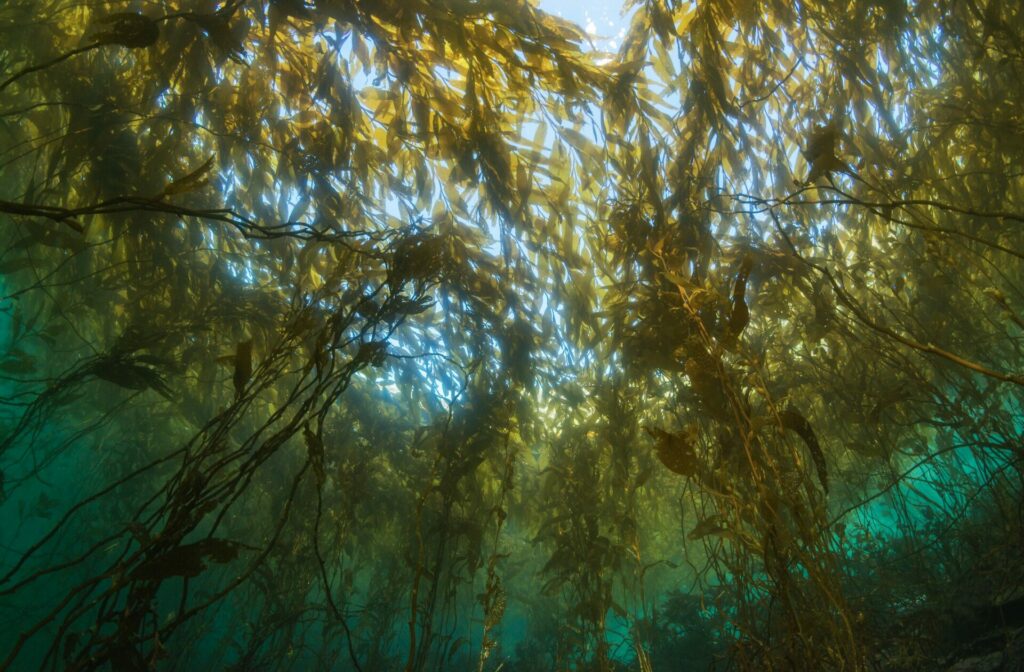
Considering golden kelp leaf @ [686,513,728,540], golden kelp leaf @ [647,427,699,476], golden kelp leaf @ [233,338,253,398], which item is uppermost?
golden kelp leaf @ [233,338,253,398]

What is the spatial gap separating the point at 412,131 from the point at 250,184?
143 cm

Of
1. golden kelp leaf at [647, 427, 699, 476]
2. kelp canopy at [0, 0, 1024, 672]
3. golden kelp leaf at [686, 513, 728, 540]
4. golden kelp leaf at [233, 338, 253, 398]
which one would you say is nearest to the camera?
golden kelp leaf at [233, 338, 253, 398]

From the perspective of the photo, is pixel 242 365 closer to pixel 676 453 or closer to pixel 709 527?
pixel 676 453

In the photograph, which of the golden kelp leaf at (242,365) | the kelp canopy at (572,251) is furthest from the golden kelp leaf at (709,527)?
the golden kelp leaf at (242,365)

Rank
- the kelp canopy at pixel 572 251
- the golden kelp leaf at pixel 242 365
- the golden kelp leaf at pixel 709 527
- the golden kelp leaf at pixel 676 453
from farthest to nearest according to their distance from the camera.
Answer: the kelp canopy at pixel 572 251
the golden kelp leaf at pixel 709 527
the golden kelp leaf at pixel 676 453
the golden kelp leaf at pixel 242 365

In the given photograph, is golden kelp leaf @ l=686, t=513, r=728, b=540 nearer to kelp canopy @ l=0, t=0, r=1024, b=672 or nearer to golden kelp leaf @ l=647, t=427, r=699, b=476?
kelp canopy @ l=0, t=0, r=1024, b=672

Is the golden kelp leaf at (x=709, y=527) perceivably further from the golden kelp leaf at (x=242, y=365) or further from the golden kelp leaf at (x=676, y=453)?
the golden kelp leaf at (x=242, y=365)

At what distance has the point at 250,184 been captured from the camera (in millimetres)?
3801

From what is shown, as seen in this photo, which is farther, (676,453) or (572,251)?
(572,251)

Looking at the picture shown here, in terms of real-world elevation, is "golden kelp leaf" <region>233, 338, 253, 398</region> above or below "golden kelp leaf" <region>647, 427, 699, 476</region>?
above

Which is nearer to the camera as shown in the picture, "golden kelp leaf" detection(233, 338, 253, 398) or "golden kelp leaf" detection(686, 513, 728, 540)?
"golden kelp leaf" detection(233, 338, 253, 398)

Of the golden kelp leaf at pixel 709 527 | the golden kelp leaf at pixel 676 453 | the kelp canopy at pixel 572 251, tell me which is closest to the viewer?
the golden kelp leaf at pixel 676 453

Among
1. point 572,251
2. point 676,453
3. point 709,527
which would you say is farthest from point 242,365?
point 572,251

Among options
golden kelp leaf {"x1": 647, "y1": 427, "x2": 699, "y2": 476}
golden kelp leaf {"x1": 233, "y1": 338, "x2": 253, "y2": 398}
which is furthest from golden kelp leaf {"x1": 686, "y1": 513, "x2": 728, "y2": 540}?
golden kelp leaf {"x1": 233, "y1": 338, "x2": 253, "y2": 398}
